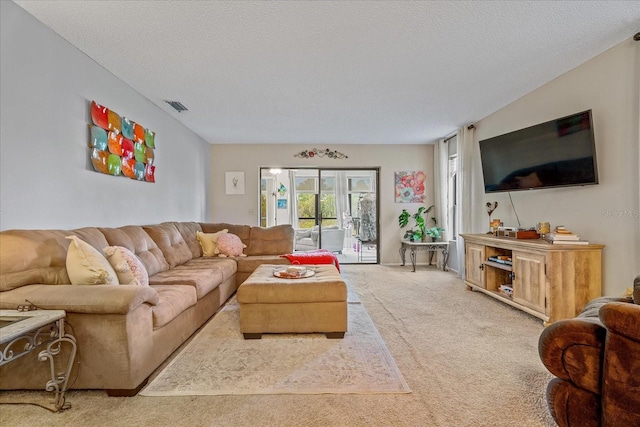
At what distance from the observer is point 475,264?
13.6 ft

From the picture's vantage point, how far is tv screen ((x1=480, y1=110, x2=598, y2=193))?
2.85 m

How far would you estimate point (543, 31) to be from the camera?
247 cm

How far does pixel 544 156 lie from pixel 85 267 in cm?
402

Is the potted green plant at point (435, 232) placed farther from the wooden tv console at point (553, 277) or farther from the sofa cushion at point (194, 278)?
the sofa cushion at point (194, 278)

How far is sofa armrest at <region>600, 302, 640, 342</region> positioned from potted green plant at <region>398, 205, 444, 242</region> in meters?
4.78

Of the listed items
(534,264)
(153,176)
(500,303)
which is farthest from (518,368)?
(153,176)

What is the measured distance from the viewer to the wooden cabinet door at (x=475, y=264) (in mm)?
4008

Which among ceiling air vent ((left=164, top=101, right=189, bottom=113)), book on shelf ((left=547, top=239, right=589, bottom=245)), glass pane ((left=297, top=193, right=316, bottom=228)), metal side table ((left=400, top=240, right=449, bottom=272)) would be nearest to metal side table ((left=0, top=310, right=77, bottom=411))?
ceiling air vent ((left=164, top=101, right=189, bottom=113))

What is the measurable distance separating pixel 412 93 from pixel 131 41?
280cm

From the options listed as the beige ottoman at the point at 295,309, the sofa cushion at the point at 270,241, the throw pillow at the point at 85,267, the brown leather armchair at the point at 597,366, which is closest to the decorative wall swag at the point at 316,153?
the sofa cushion at the point at 270,241

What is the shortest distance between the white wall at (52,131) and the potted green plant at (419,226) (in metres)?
4.44

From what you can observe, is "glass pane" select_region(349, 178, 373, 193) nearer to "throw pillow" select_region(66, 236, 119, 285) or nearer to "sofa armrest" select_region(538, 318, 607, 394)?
"throw pillow" select_region(66, 236, 119, 285)

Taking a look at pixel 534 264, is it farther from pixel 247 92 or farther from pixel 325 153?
pixel 325 153

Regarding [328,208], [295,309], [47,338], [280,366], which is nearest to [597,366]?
[280,366]
